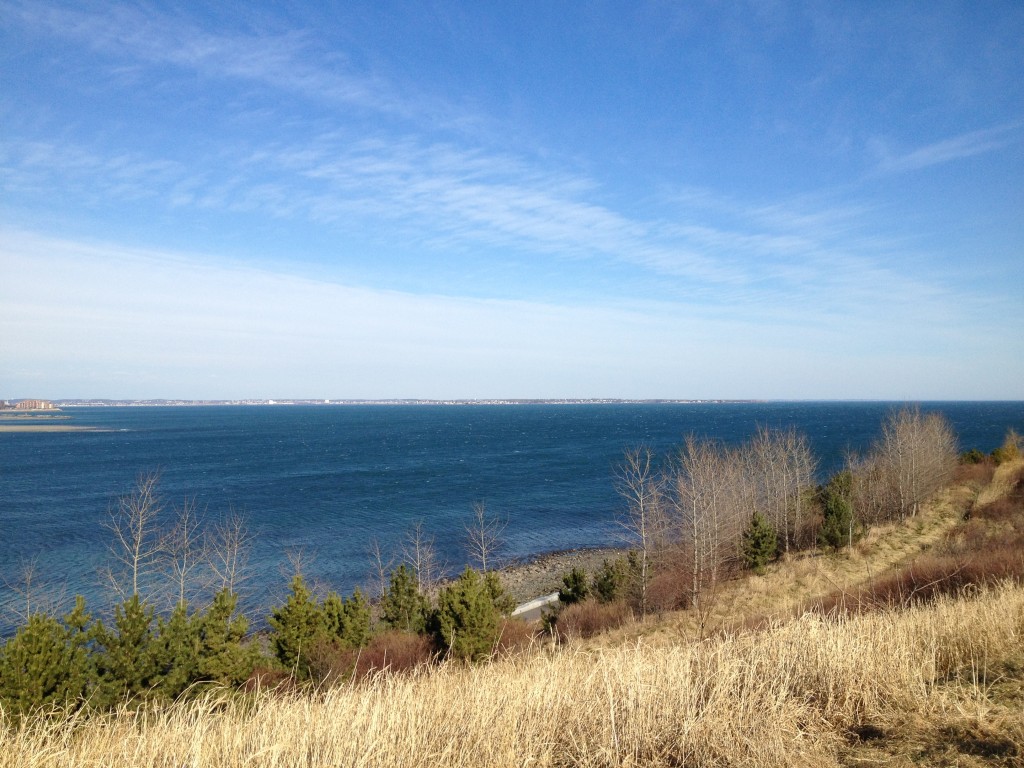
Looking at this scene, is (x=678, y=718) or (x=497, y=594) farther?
(x=497, y=594)

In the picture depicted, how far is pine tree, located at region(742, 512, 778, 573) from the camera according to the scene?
28641 millimetres

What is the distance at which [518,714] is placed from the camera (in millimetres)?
4488

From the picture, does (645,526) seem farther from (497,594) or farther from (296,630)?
(296,630)

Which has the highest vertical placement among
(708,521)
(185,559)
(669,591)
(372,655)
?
(708,521)

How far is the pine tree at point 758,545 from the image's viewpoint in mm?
28641

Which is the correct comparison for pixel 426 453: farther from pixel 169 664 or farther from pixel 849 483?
pixel 169 664

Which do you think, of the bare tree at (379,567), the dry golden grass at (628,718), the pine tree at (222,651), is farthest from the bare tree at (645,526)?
the dry golden grass at (628,718)

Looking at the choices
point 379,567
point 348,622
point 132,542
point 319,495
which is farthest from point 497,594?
point 319,495

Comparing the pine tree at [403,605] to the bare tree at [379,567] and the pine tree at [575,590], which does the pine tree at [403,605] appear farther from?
the bare tree at [379,567]

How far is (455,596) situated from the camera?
1611cm

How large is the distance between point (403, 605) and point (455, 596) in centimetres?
719

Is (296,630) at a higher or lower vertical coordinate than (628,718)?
lower

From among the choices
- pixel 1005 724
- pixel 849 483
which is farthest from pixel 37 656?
pixel 849 483

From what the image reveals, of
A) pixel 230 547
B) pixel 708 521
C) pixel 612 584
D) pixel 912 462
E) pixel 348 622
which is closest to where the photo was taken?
pixel 348 622
